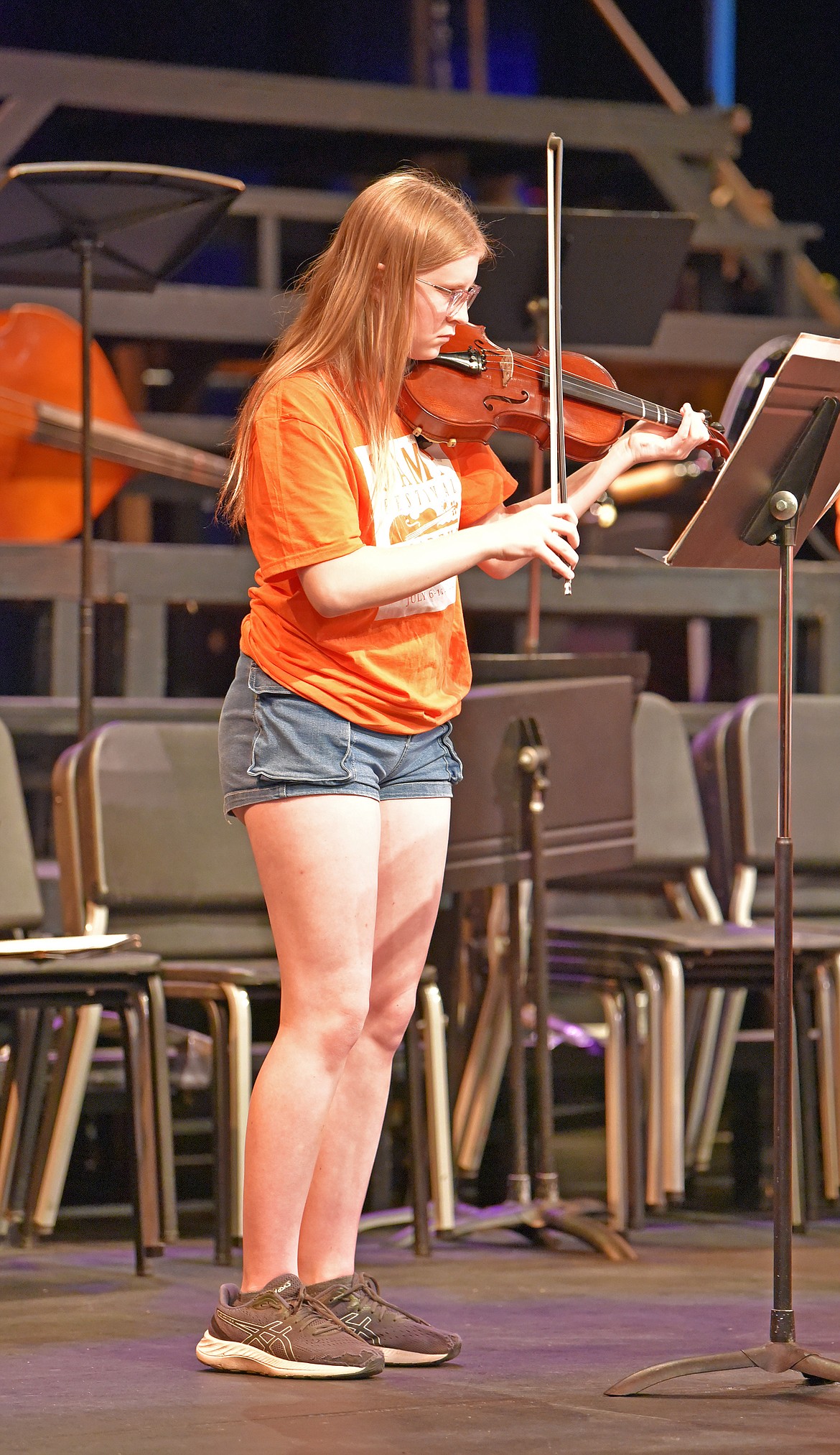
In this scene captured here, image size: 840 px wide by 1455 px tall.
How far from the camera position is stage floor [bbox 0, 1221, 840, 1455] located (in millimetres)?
2062

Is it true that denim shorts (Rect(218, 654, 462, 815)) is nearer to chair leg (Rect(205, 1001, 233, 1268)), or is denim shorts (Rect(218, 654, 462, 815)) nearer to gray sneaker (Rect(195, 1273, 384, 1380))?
gray sneaker (Rect(195, 1273, 384, 1380))

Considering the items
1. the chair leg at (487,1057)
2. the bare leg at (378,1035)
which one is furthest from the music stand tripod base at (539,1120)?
the bare leg at (378,1035)

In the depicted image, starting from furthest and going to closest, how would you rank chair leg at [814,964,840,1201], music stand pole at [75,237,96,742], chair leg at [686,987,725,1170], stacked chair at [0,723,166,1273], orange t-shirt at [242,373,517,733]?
chair leg at [686,987,725,1170] < music stand pole at [75,237,96,742] < chair leg at [814,964,840,1201] < stacked chair at [0,723,166,1273] < orange t-shirt at [242,373,517,733]

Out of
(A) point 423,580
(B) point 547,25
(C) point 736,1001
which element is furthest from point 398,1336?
(B) point 547,25

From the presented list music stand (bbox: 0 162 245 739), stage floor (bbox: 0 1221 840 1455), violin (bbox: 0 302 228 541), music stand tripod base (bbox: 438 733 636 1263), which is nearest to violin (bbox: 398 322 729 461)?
music stand tripod base (bbox: 438 733 636 1263)

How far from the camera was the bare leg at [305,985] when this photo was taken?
7.64 feet

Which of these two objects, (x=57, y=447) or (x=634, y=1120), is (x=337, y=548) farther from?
(x=57, y=447)

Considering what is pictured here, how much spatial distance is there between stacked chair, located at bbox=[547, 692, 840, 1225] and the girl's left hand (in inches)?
44.9

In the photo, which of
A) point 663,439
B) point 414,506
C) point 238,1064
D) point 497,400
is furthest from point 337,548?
point 238,1064

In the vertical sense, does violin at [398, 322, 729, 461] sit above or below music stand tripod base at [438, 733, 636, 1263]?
above

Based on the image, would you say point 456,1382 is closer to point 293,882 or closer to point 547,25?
point 293,882

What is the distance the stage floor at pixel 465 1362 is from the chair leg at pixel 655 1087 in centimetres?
10

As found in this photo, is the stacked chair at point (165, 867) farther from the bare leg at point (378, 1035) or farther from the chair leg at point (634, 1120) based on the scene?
the bare leg at point (378, 1035)

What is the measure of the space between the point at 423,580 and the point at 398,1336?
0.96m
